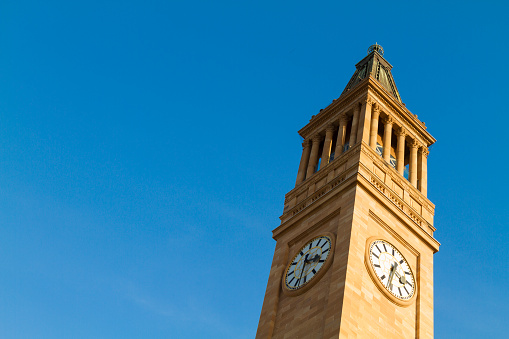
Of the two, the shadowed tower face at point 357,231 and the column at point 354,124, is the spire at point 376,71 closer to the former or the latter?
the shadowed tower face at point 357,231

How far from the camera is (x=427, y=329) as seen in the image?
128 feet

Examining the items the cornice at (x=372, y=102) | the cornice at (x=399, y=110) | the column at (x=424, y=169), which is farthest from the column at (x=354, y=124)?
the column at (x=424, y=169)

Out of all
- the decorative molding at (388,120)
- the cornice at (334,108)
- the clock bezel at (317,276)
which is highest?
the cornice at (334,108)

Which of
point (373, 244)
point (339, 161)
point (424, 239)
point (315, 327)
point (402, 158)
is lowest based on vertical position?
point (315, 327)

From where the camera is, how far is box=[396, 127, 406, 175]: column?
4722cm

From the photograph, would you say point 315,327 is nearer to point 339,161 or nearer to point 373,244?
point 373,244

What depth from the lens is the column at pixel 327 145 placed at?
47316 millimetres

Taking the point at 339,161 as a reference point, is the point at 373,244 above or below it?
below

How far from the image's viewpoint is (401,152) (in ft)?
158

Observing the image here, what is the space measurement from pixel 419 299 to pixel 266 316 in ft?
27.6

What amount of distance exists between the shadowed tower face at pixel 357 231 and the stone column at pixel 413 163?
0.08 meters

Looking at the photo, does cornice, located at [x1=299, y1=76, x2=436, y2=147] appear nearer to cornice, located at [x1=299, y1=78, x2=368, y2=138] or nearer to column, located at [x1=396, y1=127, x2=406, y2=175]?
cornice, located at [x1=299, y1=78, x2=368, y2=138]

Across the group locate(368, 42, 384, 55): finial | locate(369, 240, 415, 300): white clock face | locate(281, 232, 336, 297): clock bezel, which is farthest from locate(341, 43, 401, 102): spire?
locate(281, 232, 336, 297): clock bezel

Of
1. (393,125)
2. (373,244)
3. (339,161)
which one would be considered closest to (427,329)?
(373,244)
